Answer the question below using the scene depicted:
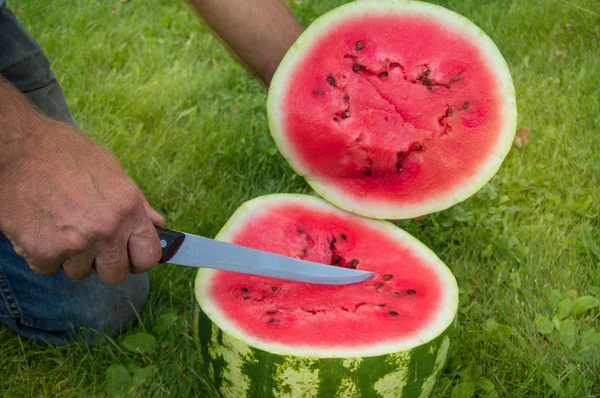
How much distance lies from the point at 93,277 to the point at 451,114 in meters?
1.39

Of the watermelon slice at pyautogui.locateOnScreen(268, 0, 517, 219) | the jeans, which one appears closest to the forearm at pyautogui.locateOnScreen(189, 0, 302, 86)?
the watermelon slice at pyautogui.locateOnScreen(268, 0, 517, 219)

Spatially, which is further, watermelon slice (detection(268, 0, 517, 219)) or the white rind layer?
watermelon slice (detection(268, 0, 517, 219))

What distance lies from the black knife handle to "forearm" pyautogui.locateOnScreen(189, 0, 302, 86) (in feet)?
2.75

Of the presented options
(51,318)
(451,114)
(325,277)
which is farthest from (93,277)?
(451,114)

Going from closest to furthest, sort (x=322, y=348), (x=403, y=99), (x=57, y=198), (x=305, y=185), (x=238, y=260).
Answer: (x=57, y=198) → (x=322, y=348) → (x=238, y=260) → (x=403, y=99) → (x=305, y=185)

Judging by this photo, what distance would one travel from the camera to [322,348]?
1757 millimetres

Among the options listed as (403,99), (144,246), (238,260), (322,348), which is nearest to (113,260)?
(144,246)

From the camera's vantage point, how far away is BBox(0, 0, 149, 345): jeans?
2.36m

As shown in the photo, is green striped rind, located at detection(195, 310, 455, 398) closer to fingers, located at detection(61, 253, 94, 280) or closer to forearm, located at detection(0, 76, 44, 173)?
fingers, located at detection(61, 253, 94, 280)

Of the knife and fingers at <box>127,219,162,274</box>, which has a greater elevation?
fingers at <box>127,219,162,274</box>

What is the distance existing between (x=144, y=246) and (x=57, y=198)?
0.25 meters

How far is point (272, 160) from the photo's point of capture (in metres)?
3.08

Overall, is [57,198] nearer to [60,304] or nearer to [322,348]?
[322,348]

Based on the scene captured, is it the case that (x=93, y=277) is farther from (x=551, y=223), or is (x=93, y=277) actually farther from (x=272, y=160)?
(x=551, y=223)
